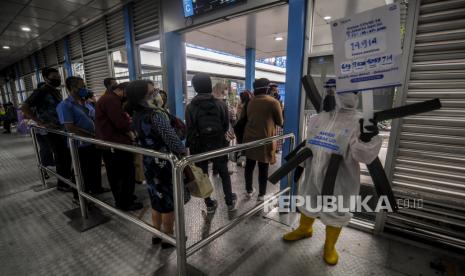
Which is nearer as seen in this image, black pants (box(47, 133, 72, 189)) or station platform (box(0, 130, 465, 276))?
station platform (box(0, 130, 465, 276))

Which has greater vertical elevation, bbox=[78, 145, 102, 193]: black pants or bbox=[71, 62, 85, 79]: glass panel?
bbox=[71, 62, 85, 79]: glass panel

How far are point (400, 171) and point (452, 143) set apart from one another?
43 centimetres

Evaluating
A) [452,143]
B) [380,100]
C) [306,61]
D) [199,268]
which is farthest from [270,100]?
[199,268]

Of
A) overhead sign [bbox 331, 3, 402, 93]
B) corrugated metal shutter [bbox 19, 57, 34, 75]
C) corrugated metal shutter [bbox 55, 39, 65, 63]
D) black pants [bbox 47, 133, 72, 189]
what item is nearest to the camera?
overhead sign [bbox 331, 3, 402, 93]

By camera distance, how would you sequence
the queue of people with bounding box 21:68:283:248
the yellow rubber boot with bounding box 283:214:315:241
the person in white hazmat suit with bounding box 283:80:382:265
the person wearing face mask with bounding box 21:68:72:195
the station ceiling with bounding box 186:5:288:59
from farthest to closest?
1. the station ceiling with bounding box 186:5:288:59
2. the person wearing face mask with bounding box 21:68:72:195
3. the yellow rubber boot with bounding box 283:214:315:241
4. the queue of people with bounding box 21:68:283:248
5. the person in white hazmat suit with bounding box 283:80:382:265

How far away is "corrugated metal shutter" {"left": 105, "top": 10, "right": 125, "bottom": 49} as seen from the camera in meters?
4.23

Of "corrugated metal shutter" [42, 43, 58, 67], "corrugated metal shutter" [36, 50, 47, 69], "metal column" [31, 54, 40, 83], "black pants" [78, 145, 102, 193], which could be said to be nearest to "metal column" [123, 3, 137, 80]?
"black pants" [78, 145, 102, 193]

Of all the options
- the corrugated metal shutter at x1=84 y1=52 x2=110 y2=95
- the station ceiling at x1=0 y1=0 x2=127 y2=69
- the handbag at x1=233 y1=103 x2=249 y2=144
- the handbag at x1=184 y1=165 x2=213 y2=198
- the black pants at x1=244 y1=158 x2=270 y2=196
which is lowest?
the black pants at x1=244 y1=158 x2=270 y2=196

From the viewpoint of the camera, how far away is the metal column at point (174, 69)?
140 inches

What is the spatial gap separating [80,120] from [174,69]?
1.68 meters

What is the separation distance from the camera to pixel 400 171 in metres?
2.01

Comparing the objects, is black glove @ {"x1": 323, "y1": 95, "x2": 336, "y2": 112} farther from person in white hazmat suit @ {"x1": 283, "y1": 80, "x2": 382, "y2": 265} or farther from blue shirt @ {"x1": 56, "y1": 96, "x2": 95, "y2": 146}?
blue shirt @ {"x1": 56, "y1": 96, "x2": 95, "y2": 146}

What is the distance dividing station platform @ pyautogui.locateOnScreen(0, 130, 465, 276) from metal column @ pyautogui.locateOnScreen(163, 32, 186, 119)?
195cm

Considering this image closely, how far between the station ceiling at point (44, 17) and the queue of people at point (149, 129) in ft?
6.43
